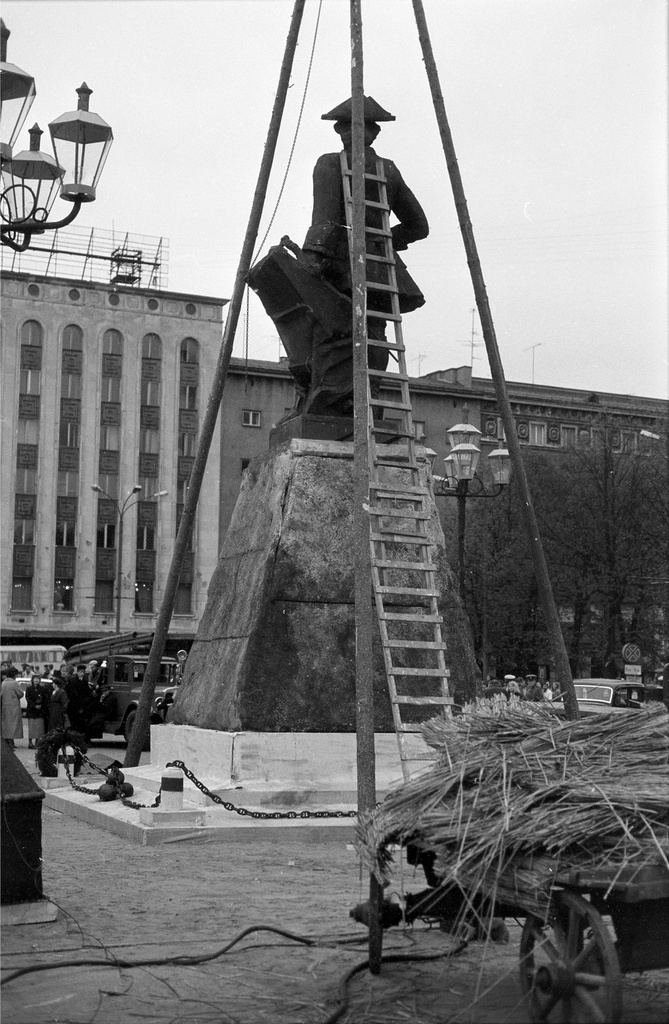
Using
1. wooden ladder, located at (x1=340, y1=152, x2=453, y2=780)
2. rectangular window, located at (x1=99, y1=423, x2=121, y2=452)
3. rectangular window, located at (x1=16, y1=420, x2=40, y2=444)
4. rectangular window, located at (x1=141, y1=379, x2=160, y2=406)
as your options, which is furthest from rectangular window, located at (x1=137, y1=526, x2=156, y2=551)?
wooden ladder, located at (x1=340, y1=152, x2=453, y2=780)

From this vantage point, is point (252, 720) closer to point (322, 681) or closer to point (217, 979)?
point (322, 681)

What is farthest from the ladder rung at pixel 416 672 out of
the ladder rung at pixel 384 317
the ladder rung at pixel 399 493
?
the ladder rung at pixel 384 317

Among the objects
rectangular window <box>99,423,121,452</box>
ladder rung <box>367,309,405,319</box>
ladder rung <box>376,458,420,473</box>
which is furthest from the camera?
rectangular window <box>99,423,121,452</box>

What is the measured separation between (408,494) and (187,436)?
165ft

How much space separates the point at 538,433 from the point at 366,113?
52.5 meters

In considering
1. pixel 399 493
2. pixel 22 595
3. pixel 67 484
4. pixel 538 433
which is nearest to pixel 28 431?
pixel 67 484

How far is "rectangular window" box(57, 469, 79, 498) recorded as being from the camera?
58.8 metres

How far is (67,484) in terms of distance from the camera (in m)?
59.0

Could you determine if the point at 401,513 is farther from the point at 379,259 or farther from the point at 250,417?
the point at 250,417

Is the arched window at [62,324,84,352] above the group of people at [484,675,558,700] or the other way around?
above

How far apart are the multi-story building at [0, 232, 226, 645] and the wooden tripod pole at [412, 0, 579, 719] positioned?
156 ft

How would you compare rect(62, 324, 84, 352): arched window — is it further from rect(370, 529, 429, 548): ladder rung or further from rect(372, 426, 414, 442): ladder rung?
rect(370, 529, 429, 548): ladder rung

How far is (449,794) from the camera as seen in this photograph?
5371 mm

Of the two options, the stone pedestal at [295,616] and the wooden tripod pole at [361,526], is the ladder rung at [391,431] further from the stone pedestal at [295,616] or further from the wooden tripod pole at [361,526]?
the wooden tripod pole at [361,526]
